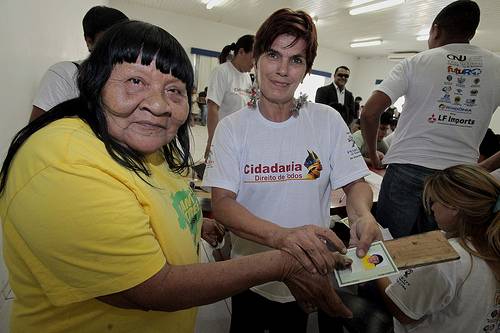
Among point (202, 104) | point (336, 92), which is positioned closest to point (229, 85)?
point (336, 92)

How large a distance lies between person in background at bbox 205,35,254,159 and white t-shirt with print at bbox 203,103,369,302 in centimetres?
178

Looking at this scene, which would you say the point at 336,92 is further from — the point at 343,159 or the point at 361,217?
the point at 361,217

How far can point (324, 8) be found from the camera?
6527 mm

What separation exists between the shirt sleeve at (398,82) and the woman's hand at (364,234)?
1148 mm

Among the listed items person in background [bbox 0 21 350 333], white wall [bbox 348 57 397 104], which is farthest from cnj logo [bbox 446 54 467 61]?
white wall [bbox 348 57 397 104]

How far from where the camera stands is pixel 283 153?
3.52ft

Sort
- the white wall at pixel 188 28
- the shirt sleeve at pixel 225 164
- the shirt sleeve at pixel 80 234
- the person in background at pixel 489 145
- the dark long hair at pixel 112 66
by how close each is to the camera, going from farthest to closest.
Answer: the white wall at pixel 188 28
the person in background at pixel 489 145
the shirt sleeve at pixel 225 164
the dark long hair at pixel 112 66
the shirt sleeve at pixel 80 234

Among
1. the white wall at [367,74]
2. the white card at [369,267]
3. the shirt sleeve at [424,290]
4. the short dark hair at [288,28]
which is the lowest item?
the shirt sleeve at [424,290]

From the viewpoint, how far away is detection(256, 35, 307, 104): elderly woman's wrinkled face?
107 centimetres

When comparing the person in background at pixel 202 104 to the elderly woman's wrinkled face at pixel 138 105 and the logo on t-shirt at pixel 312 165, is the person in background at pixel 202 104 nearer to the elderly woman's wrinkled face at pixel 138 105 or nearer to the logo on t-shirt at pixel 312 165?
the logo on t-shirt at pixel 312 165

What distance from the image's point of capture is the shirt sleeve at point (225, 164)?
1.03 meters

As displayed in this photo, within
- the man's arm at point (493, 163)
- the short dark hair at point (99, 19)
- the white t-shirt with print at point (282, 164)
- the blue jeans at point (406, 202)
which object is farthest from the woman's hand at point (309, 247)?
the man's arm at point (493, 163)

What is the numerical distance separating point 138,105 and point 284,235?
54 centimetres

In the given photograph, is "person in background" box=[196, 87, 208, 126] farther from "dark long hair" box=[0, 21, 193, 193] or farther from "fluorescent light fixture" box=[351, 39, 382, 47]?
"dark long hair" box=[0, 21, 193, 193]
